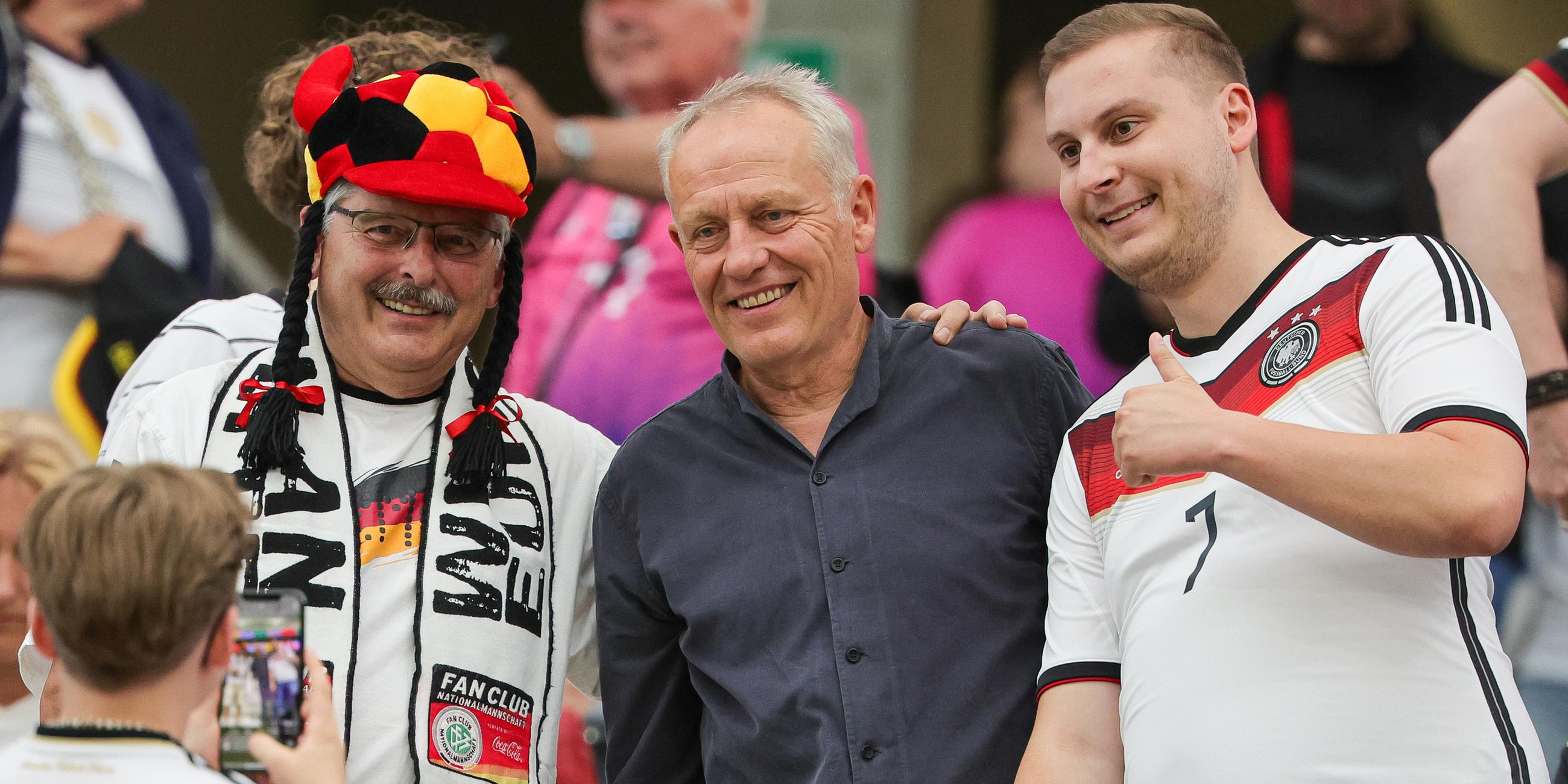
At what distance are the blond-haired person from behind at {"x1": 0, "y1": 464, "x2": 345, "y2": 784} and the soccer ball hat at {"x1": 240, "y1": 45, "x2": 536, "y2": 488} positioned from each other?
24.4 inches

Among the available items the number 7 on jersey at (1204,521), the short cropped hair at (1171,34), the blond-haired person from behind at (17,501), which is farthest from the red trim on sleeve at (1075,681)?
→ the blond-haired person from behind at (17,501)

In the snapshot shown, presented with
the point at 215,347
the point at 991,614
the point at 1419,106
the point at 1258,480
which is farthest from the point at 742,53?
the point at 1258,480

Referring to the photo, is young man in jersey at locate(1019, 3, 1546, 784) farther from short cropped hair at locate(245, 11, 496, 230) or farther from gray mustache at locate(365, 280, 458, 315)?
short cropped hair at locate(245, 11, 496, 230)

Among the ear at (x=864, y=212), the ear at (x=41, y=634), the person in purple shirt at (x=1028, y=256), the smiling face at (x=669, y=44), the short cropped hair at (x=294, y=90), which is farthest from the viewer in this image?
the person in purple shirt at (x=1028, y=256)

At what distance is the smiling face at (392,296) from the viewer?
2742 mm

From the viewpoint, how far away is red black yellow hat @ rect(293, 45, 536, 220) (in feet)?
8.86

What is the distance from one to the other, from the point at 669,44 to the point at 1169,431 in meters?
2.79

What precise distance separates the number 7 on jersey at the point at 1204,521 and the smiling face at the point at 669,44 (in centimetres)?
257

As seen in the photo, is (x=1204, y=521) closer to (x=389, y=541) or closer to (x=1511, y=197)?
(x=1511, y=197)

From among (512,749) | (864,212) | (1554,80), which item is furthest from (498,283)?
(1554,80)

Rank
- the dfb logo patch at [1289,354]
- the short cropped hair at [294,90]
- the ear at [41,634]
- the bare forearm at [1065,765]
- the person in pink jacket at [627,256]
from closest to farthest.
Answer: the ear at [41,634] < the dfb logo patch at [1289,354] < the bare forearm at [1065,765] < the short cropped hair at [294,90] < the person in pink jacket at [627,256]

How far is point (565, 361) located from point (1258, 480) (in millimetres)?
2657

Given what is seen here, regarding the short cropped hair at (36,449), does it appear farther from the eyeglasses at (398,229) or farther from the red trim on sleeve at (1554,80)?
the red trim on sleeve at (1554,80)

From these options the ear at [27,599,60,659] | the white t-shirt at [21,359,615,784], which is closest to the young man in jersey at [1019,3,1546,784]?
the white t-shirt at [21,359,615,784]
